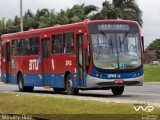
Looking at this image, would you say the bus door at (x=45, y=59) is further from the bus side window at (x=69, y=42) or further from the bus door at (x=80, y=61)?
the bus door at (x=80, y=61)

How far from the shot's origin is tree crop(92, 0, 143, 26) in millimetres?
63875

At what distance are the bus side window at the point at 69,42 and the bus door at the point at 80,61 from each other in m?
0.52

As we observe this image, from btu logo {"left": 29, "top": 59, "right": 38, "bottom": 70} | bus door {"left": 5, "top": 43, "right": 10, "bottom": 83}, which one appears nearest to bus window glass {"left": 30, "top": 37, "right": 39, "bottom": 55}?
btu logo {"left": 29, "top": 59, "right": 38, "bottom": 70}

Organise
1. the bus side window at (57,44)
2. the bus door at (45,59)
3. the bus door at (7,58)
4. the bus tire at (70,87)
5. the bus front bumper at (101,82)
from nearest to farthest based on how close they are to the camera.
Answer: the bus front bumper at (101,82) → the bus tire at (70,87) → the bus side window at (57,44) → the bus door at (45,59) → the bus door at (7,58)

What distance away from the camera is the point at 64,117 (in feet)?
54.5

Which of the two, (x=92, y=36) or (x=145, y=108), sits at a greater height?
(x=92, y=36)

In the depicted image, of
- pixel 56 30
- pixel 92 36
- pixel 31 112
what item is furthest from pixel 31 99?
pixel 56 30

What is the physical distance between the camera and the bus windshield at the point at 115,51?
24.3 m

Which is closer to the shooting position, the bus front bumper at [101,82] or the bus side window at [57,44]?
the bus front bumper at [101,82]

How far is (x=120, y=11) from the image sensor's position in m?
64.3

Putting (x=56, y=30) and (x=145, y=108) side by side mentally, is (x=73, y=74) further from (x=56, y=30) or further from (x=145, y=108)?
(x=145, y=108)

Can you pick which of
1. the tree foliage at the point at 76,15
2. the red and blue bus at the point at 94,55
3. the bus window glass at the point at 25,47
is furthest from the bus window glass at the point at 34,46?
the tree foliage at the point at 76,15

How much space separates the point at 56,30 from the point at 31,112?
887cm

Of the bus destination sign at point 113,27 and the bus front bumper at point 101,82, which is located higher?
the bus destination sign at point 113,27
